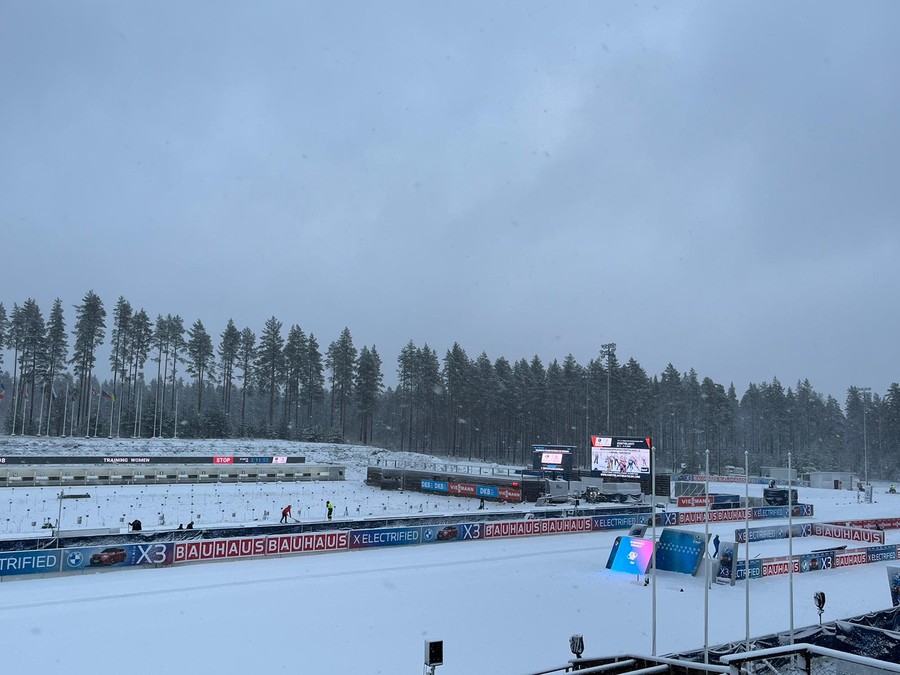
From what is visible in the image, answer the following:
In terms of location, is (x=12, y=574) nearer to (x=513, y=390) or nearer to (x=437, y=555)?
(x=437, y=555)

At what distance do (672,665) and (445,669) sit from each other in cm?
1053

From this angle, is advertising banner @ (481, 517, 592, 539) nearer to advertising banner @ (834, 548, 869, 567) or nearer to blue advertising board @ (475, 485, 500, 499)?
advertising banner @ (834, 548, 869, 567)

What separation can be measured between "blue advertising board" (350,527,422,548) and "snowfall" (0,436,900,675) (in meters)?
0.50

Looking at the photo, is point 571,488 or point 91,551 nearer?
point 91,551

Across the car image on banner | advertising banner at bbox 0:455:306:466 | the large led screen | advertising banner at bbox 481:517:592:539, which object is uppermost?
the large led screen

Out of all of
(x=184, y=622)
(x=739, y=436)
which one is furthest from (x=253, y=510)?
(x=739, y=436)

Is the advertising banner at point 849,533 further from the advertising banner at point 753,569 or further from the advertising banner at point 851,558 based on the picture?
the advertising banner at point 753,569

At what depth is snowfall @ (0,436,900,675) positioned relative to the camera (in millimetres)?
18030

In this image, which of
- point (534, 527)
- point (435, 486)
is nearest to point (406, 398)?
point (435, 486)

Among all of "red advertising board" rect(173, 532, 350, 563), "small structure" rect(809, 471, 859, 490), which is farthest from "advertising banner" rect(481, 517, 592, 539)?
"small structure" rect(809, 471, 859, 490)

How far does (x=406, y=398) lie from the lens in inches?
5167

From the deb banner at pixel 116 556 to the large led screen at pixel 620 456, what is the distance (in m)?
35.8

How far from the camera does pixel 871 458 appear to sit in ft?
483

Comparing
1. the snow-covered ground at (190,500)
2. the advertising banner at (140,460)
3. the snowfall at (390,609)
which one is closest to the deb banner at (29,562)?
the snowfall at (390,609)
